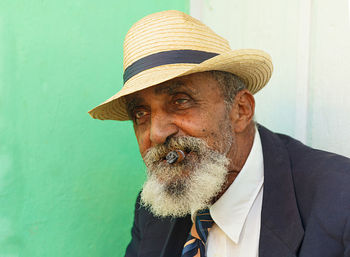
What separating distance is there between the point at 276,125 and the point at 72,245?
5.40ft

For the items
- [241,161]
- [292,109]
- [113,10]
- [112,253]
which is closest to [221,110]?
[241,161]

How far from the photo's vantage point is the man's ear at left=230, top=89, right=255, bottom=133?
1967mm

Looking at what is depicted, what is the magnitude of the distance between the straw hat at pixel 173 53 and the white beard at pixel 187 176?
1.18ft

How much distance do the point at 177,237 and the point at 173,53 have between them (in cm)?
110

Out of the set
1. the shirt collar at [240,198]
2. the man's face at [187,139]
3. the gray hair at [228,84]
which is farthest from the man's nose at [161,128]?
the shirt collar at [240,198]

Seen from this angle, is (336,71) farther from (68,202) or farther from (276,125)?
(68,202)

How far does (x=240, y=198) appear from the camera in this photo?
189 cm

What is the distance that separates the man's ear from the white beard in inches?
8.8

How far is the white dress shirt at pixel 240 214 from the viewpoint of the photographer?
1829mm

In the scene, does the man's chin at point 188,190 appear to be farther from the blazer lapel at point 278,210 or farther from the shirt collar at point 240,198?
the blazer lapel at point 278,210

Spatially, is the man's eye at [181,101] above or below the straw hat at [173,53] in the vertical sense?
below

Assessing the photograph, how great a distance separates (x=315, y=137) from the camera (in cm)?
231

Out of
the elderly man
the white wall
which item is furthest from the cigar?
the white wall

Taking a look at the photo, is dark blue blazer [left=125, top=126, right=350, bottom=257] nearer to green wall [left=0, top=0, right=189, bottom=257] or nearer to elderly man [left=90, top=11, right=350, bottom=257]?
elderly man [left=90, top=11, right=350, bottom=257]
